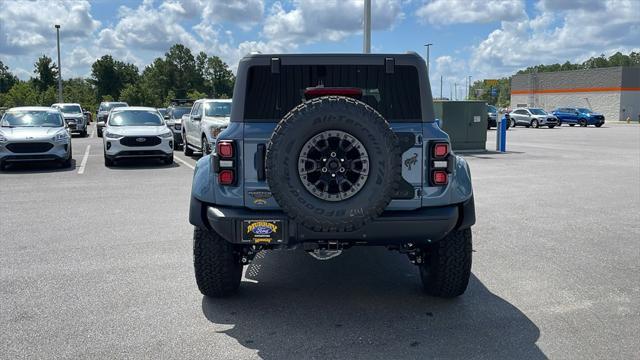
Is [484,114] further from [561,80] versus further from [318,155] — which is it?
[561,80]

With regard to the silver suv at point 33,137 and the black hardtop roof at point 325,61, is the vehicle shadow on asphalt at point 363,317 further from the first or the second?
the silver suv at point 33,137

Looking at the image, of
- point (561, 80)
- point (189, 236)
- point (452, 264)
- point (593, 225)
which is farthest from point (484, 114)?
point (561, 80)

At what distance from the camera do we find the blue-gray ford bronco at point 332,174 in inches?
154

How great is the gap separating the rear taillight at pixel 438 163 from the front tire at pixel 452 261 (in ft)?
1.55

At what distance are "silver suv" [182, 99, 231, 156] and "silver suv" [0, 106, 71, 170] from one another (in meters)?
3.29

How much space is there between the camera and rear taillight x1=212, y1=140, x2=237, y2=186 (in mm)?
4324

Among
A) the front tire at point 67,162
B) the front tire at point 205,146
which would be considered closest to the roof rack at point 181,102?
the front tire at point 205,146

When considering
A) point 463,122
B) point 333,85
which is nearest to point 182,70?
point 463,122

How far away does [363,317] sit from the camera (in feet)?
14.7

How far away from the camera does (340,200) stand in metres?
3.92

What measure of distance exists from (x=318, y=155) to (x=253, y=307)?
4.82ft

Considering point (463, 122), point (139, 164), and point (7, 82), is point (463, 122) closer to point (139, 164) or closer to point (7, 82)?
point (139, 164)

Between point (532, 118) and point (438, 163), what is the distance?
42228mm

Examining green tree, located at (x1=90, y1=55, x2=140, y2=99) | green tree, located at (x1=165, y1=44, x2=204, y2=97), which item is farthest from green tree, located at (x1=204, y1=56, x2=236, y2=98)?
green tree, located at (x1=90, y1=55, x2=140, y2=99)
